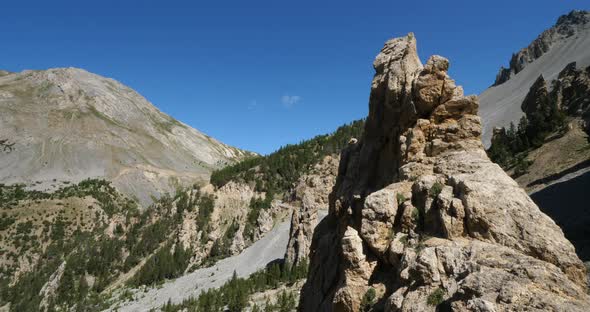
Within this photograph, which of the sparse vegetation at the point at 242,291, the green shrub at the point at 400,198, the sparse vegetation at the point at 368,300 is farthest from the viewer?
the sparse vegetation at the point at 242,291

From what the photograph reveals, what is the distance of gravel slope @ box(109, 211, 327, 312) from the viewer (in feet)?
222

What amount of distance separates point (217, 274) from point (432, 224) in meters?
68.5

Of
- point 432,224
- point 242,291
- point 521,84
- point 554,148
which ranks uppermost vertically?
point 521,84

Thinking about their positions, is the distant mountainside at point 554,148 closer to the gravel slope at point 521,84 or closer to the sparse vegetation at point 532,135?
the sparse vegetation at point 532,135

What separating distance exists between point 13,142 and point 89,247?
101 metres

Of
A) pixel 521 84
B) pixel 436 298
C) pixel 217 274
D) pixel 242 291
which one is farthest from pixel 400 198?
pixel 521 84

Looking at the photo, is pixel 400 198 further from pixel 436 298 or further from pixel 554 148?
pixel 554 148

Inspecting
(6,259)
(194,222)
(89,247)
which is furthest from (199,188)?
(6,259)

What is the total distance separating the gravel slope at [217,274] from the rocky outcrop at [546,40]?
14810 cm

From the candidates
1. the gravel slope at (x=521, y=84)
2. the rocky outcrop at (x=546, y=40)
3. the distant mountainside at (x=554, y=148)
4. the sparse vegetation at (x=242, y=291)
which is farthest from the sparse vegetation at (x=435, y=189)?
the rocky outcrop at (x=546, y=40)

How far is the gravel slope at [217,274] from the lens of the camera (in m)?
67.8

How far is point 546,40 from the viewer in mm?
171000

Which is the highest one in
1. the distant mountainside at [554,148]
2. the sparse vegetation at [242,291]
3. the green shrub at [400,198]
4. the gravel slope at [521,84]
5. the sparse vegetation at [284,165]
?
the gravel slope at [521,84]

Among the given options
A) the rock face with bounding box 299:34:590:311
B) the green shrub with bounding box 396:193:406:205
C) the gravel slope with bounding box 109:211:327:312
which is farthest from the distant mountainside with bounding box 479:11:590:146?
the green shrub with bounding box 396:193:406:205
